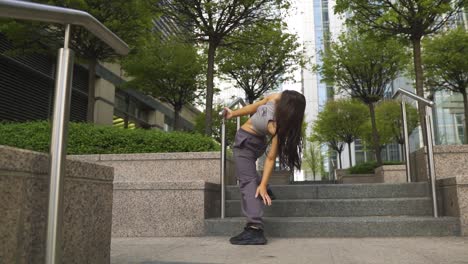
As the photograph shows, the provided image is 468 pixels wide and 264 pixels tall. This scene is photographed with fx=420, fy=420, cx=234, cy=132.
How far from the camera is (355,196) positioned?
20.9ft

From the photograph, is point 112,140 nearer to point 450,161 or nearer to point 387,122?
point 450,161

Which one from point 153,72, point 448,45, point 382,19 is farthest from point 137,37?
point 448,45

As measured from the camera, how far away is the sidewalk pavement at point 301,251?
11.5 feet

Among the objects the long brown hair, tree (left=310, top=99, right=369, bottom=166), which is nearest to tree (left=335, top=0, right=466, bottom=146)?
the long brown hair

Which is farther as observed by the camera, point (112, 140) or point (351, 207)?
point (112, 140)

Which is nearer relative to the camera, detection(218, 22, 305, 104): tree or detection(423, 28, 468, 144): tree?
detection(423, 28, 468, 144): tree

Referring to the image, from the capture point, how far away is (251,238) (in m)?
4.46

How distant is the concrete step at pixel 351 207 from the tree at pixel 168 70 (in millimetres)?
12783

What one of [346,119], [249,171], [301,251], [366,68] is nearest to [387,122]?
[346,119]

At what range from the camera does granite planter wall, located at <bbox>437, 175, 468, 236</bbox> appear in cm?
489

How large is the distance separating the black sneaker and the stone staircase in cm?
72

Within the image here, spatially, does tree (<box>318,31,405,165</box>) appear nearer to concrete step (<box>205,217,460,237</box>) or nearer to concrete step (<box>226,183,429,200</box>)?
concrete step (<box>226,183,429,200</box>)

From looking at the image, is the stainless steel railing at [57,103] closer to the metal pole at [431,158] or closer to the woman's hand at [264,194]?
the woman's hand at [264,194]

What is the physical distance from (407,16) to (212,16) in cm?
489
